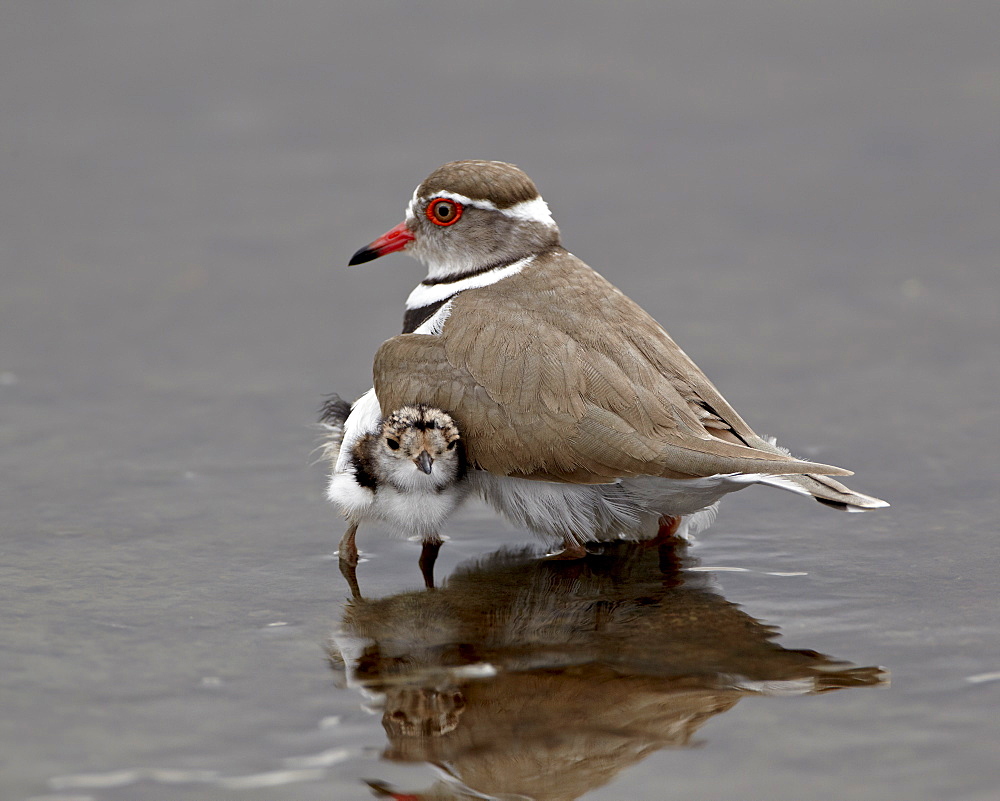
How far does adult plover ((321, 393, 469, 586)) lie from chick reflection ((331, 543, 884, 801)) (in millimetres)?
370

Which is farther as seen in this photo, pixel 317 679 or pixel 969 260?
pixel 969 260

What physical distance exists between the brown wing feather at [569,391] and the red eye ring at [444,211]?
2.38ft

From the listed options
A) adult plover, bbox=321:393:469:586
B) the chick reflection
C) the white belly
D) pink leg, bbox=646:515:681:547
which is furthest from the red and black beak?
pink leg, bbox=646:515:681:547

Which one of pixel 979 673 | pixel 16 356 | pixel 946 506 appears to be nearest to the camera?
pixel 979 673

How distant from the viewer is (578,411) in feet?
19.9

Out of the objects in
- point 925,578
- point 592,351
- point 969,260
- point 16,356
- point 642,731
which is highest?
point 969,260

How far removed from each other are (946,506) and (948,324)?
8.29ft

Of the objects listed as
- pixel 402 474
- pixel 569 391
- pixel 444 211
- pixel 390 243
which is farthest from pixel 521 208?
pixel 402 474

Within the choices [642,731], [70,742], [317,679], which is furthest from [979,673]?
[70,742]

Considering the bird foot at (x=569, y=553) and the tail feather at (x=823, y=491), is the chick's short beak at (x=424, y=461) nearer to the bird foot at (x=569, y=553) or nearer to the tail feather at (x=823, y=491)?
the bird foot at (x=569, y=553)

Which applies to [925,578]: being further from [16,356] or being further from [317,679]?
[16,356]

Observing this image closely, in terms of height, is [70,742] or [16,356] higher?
[16,356]

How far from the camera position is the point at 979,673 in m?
5.29

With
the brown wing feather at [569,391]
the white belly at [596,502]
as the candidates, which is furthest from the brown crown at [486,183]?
the white belly at [596,502]
